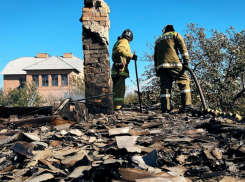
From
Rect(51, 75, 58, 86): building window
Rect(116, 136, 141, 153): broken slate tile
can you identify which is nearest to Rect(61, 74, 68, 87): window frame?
Rect(51, 75, 58, 86): building window

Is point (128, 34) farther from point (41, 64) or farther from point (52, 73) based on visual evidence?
point (41, 64)

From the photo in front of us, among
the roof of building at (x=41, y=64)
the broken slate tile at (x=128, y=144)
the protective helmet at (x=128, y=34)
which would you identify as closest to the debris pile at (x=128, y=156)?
the broken slate tile at (x=128, y=144)

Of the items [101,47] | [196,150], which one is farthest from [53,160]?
[101,47]

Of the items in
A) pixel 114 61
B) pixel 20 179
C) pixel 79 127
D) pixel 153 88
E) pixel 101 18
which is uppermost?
pixel 101 18

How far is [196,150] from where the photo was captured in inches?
104

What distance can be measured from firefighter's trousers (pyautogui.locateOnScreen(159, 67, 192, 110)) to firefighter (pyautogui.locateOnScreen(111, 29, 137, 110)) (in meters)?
1.29

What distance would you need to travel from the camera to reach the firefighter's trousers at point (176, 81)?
18.7 feet

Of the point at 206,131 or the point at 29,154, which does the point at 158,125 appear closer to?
the point at 206,131

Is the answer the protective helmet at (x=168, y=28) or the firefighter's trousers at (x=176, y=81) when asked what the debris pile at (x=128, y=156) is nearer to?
the firefighter's trousers at (x=176, y=81)

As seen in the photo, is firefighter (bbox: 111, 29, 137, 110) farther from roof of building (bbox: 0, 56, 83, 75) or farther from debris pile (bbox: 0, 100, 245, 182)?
roof of building (bbox: 0, 56, 83, 75)

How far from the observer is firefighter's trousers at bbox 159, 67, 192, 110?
571cm

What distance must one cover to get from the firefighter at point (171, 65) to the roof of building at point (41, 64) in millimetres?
29973

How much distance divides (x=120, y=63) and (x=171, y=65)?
5.59ft

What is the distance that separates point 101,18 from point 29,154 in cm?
428
